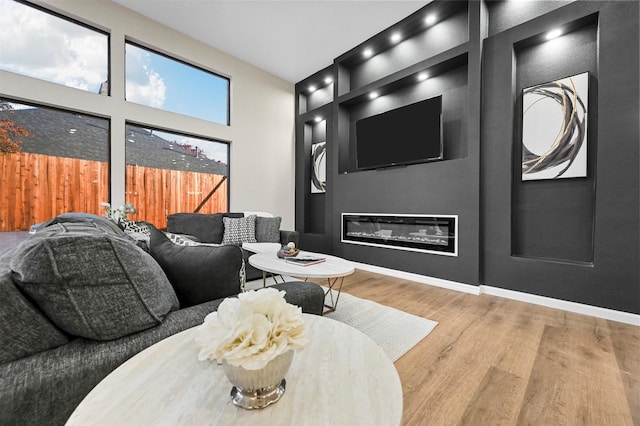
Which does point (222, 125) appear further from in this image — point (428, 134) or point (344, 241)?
point (428, 134)

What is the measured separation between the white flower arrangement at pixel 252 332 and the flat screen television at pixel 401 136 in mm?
3244

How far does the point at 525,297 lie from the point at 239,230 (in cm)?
343

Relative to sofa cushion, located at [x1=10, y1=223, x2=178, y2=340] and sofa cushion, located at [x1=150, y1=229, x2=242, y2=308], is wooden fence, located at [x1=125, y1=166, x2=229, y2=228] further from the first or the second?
sofa cushion, located at [x1=10, y1=223, x2=178, y2=340]

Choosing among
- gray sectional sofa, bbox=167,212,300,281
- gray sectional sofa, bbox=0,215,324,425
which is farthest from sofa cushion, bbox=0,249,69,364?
gray sectional sofa, bbox=167,212,300,281

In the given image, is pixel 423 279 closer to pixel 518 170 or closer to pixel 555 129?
pixel 518 170

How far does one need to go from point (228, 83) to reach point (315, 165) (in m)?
2.10

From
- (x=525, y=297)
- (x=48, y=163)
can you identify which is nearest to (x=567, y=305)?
(x=525, y=297)

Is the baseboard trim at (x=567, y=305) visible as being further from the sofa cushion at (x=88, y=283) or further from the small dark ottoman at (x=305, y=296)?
the sofa cushion at (x=88, y=283)

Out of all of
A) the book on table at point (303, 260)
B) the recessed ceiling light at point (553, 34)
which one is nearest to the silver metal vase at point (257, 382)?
the book on table at point (303, 260)

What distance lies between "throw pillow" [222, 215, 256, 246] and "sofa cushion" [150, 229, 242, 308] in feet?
8.65

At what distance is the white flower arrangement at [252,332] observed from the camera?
0.49 meters

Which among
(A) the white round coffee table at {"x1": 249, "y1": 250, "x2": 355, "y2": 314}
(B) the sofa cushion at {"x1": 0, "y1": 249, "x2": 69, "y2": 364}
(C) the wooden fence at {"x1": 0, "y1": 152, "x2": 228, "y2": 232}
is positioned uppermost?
(C) the wooden fence at {"x1": 0, "y1": 152, "x2": 228, "y2": 232}

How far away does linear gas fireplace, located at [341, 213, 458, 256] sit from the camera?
3.18m

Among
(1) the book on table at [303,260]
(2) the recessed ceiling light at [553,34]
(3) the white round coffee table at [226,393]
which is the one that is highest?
(2) the recessed ceiling light at [553,34]
